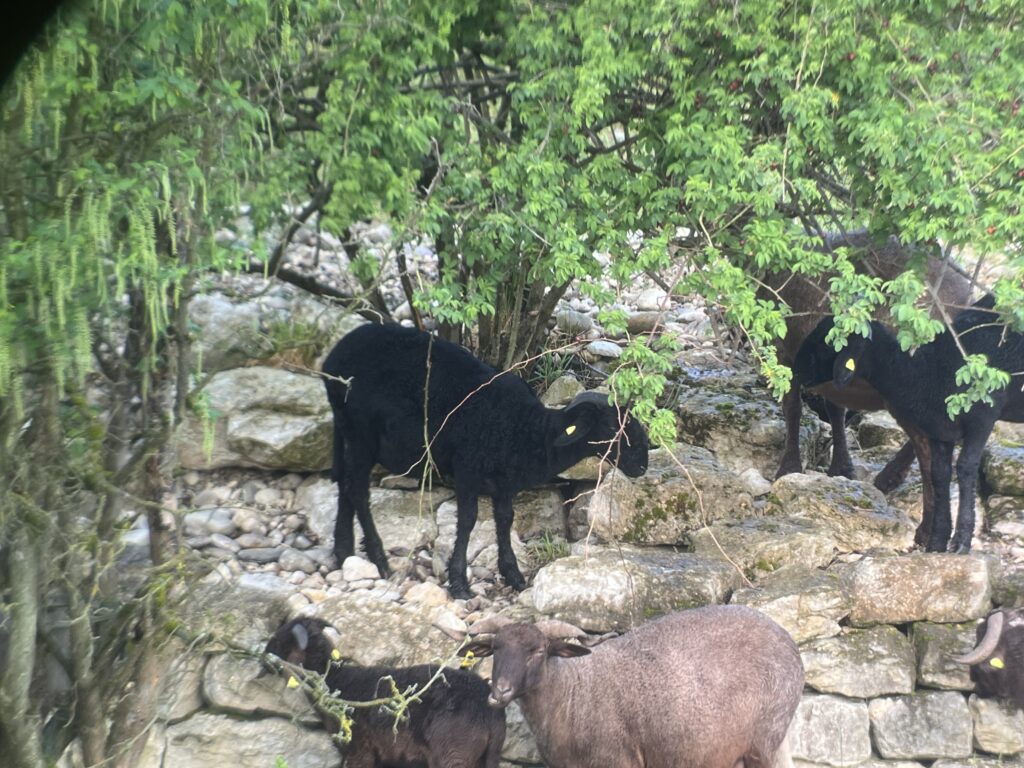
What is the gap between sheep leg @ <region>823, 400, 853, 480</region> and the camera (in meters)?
9.57

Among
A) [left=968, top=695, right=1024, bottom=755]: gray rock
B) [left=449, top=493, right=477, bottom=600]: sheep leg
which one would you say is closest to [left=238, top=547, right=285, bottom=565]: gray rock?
→ [left=449, top=493, right=477, bottom=600]: sheep leg

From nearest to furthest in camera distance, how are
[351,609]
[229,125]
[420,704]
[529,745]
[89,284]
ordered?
[89,284]
[229,125]
[420,704]
[529,745]
[351,609]

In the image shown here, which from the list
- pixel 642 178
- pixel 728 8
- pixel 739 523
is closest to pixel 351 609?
pixel 739 523

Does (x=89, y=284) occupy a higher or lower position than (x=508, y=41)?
lower

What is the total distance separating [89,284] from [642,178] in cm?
403

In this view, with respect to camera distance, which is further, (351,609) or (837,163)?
(837,163)

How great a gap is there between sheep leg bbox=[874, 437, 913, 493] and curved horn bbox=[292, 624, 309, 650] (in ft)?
17.4

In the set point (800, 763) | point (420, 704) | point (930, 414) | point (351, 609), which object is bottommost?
point (800, 763)

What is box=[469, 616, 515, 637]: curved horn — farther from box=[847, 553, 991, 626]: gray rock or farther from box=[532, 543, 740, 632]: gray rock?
box=[847, 553, 991, 626]: gray rock

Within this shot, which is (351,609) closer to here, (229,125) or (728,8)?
(229,125)

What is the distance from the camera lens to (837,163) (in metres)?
8.00

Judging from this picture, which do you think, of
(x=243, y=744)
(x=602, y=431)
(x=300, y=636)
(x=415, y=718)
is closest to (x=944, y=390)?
(x=602, y=431)

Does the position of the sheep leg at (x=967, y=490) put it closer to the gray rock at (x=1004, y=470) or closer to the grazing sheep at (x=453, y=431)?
the gray rock at (x=1004, y=470)

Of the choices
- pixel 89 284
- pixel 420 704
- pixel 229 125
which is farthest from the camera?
pixel 420 704
